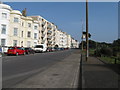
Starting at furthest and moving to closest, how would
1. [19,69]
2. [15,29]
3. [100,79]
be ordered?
[15,29], [19,69], [100,79]

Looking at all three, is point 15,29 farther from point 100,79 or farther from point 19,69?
point 100,79

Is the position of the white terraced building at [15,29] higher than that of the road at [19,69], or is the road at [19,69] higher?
the white terraced building at [15,29]

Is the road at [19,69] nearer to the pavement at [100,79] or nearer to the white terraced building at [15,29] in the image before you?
the pavement at [100,79]

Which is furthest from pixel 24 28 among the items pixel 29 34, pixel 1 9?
pixel 1 9

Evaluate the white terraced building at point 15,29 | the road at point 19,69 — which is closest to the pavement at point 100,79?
the road at point 19,69

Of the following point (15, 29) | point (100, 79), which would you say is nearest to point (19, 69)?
point (100, 79)

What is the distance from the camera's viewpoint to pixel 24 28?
47.0m

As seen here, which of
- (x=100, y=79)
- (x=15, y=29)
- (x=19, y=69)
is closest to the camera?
(x=100, y=79)

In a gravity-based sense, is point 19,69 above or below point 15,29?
below

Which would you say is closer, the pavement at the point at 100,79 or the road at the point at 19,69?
the pavement at the point at 100,79

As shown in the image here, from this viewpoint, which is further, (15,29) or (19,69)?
(15,29)

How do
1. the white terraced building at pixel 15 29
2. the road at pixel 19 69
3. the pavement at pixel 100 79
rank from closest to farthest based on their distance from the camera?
the pavement at pixel 100 79 < the road at pixel 19 69 < the white terraced building at pixel 15 29

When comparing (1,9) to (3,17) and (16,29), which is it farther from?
(16,29)

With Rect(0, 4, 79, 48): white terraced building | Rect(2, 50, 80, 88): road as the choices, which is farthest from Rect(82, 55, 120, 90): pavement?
Rect(0, 4, 79, 48): white terraced building
